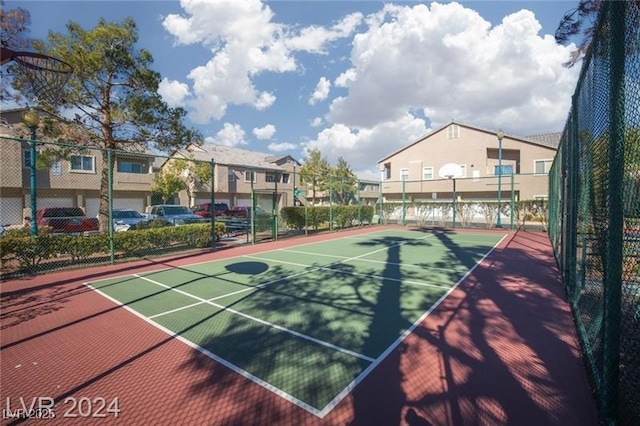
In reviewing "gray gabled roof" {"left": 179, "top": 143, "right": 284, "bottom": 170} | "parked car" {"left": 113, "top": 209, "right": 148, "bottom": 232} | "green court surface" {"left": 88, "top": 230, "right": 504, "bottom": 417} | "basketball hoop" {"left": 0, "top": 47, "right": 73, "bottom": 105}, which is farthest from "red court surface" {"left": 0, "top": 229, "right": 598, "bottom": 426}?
"gray gabled roof" {"left": 179, "top": 143, "right": 284, "bottom": 170}

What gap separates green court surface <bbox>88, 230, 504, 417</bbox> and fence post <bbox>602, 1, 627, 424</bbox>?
76.7 inches

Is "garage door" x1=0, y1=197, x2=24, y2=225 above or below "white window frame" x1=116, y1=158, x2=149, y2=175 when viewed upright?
below

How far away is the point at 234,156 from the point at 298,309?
37321 mm

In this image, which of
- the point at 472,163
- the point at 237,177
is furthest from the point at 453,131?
the point at 237,177

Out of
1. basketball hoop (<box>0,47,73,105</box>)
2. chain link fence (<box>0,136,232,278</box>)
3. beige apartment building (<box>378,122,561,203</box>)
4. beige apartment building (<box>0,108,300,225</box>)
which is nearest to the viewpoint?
basketball hoop (<box>0,47,73,105</box>)

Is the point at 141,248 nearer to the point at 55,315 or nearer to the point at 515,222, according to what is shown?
the point at 55,315

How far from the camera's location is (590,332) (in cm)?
359

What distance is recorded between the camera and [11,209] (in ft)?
67.2

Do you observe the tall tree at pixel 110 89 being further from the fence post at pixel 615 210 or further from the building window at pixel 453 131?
the building window at pixel 453 131

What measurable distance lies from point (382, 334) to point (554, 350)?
6.58 ft

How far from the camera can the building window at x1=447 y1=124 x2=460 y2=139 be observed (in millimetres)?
31328

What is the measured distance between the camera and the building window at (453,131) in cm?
3133

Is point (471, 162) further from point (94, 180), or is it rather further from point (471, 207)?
point (94, 180)

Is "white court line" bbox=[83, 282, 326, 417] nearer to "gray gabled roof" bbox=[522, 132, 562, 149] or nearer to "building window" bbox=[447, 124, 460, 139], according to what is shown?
"building window" bbox=[447, 124, 460, 139]
